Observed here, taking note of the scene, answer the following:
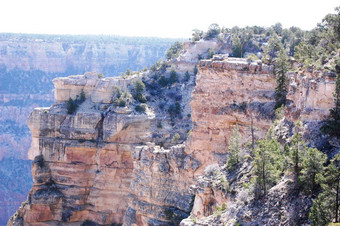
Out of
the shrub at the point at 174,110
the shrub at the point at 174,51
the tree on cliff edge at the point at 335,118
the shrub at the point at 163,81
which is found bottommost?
the shrub at the point at 174,110

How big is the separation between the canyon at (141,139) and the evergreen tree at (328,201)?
13.5 meters

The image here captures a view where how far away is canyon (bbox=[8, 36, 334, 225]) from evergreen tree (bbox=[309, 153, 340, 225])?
13518 mm

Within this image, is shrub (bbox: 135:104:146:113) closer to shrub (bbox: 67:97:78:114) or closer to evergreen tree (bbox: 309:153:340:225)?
shrub (bbox: 67:97:78:114)

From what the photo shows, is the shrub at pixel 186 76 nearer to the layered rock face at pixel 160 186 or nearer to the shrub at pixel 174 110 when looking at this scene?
the shrub at pixel 174 110

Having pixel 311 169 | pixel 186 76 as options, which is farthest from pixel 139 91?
pixel 311 169

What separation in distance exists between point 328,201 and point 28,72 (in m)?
106

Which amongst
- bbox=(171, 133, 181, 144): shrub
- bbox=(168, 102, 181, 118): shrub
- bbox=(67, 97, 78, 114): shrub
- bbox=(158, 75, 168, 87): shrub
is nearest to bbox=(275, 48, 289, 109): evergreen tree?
bbox=(171, 133, 181, 144): shrub

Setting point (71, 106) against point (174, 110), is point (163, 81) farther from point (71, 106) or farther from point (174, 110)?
point (71, 106)

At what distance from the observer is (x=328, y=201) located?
15.1 m

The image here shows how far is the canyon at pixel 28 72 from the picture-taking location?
91938 millimetres

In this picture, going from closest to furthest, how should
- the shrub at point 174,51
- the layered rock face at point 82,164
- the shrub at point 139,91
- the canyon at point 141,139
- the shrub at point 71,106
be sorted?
the canyon at point 141,139, the layered rock face at point 82,164, the shrub at point 71,106, the shrub at point 139,91, the shrub at point 174,51

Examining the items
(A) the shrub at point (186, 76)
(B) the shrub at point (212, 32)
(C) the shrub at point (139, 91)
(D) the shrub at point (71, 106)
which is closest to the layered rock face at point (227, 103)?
(C) the shrub at point (139, 91)

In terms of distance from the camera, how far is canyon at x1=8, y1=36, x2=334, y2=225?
3362 cm

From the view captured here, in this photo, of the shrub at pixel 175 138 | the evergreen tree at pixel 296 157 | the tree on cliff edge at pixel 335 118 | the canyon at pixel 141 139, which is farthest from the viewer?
the shrub at pixel 175 138
